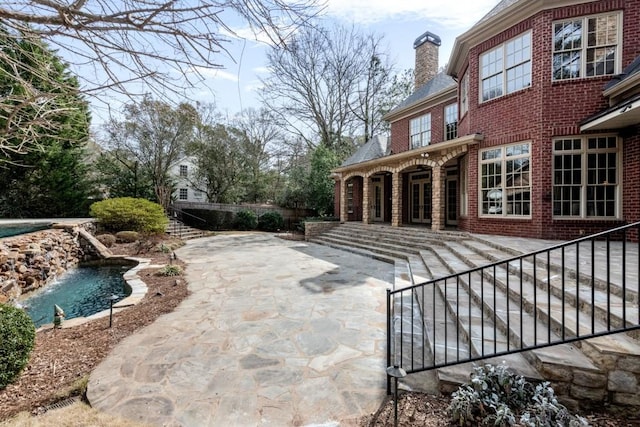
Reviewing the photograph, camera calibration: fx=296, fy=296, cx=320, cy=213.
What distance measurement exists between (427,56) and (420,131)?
4.63 meters

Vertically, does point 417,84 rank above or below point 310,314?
above

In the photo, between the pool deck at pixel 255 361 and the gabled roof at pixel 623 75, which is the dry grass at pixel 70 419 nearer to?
the pool deck at pixel 255 361

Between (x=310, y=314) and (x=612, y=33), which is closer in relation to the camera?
(x=310, y=314)

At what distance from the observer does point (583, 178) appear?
23.3 feet

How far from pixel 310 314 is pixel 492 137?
289 inches

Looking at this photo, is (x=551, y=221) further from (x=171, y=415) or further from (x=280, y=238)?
(x=280, y=238)

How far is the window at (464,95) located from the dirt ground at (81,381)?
9670 mm

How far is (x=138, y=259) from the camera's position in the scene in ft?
31.7

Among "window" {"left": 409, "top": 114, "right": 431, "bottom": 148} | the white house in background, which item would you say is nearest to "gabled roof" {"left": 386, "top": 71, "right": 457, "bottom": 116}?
"window" {"left": 409, "top": 114, "right": 431, "bottom": 148}

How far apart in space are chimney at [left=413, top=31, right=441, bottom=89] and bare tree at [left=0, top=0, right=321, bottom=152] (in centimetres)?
1542

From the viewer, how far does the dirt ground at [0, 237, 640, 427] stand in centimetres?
248

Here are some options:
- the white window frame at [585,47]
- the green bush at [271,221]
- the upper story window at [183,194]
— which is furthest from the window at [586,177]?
the upper story window at [183,194]

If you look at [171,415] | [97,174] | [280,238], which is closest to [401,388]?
[171,415]

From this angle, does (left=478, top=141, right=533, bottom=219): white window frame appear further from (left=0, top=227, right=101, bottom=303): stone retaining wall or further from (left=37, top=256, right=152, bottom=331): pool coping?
(left=0, top=227, right=101, bottom=303): stone retaining wall
